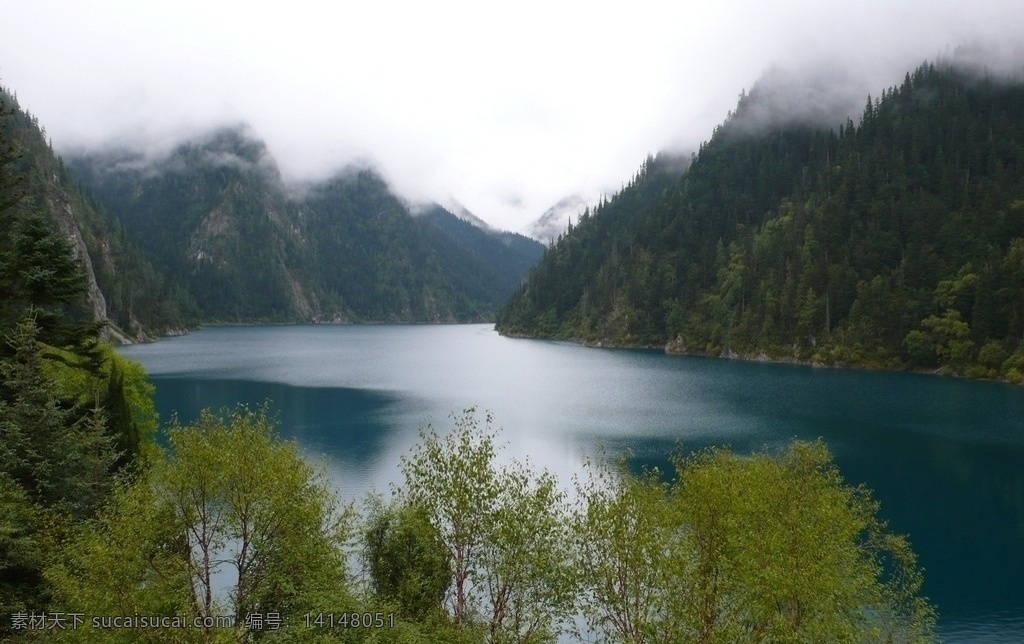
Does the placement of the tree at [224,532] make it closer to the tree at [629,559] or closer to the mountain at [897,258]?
the tree at [629,559]

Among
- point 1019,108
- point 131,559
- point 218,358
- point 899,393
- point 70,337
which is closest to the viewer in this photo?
point 131,559

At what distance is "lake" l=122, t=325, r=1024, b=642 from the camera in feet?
136

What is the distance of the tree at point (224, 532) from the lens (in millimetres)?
19578

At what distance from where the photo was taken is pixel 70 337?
1022 inches

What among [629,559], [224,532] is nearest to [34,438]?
[224,532]

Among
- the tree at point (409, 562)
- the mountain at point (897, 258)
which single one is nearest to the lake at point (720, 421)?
the mountain at point (897, 258)

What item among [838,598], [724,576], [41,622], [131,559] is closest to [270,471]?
[131,559]

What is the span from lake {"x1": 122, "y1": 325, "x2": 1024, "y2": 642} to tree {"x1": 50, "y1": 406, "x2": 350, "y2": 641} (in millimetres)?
27428

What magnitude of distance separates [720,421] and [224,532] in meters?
64.2

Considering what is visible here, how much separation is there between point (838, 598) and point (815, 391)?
88.9 meters

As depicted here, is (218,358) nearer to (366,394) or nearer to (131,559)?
(366,394)

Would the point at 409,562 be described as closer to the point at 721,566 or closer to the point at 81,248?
the point at 721,566

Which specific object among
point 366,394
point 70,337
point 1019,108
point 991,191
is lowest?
point 366,394

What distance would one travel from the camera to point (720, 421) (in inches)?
3012
